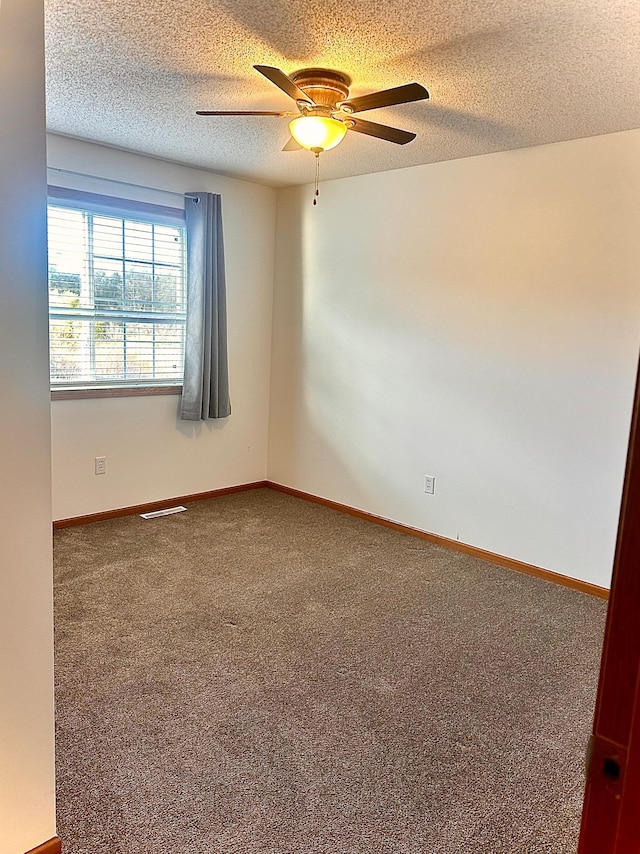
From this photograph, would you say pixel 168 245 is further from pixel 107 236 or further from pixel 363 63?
pixel 363 63

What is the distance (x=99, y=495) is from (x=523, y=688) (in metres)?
2.99

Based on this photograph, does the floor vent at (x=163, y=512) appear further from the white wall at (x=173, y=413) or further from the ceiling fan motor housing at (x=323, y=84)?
the ceiling fan motor housing at (x=323, y=84)

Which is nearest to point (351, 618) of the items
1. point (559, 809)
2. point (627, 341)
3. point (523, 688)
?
point (523, 688)

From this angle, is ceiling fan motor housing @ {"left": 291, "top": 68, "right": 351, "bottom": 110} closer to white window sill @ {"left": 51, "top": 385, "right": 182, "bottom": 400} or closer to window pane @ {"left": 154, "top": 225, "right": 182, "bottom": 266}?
window pane @ {"left": 154, "top": 225, "right": 182, "bottom": 266}

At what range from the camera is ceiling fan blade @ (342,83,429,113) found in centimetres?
226

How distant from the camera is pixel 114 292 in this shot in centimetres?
414

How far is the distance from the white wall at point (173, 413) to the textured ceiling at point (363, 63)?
0.54 metres

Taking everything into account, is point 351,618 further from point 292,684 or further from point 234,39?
point 234,39

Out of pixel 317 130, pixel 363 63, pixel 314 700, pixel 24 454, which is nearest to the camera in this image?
pixel 24 454

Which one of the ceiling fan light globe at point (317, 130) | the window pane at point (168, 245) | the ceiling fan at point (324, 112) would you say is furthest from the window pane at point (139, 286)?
the ceiling fan light globe at point (317, 130)

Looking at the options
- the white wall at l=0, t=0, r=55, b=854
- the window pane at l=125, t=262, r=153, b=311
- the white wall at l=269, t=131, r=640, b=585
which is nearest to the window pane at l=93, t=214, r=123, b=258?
the window pane at l=125, t=262, r=153, b=311

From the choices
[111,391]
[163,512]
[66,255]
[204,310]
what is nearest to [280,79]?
[66,255]

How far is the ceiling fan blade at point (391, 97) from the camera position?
2.26 metres

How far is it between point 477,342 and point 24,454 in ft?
9.73
